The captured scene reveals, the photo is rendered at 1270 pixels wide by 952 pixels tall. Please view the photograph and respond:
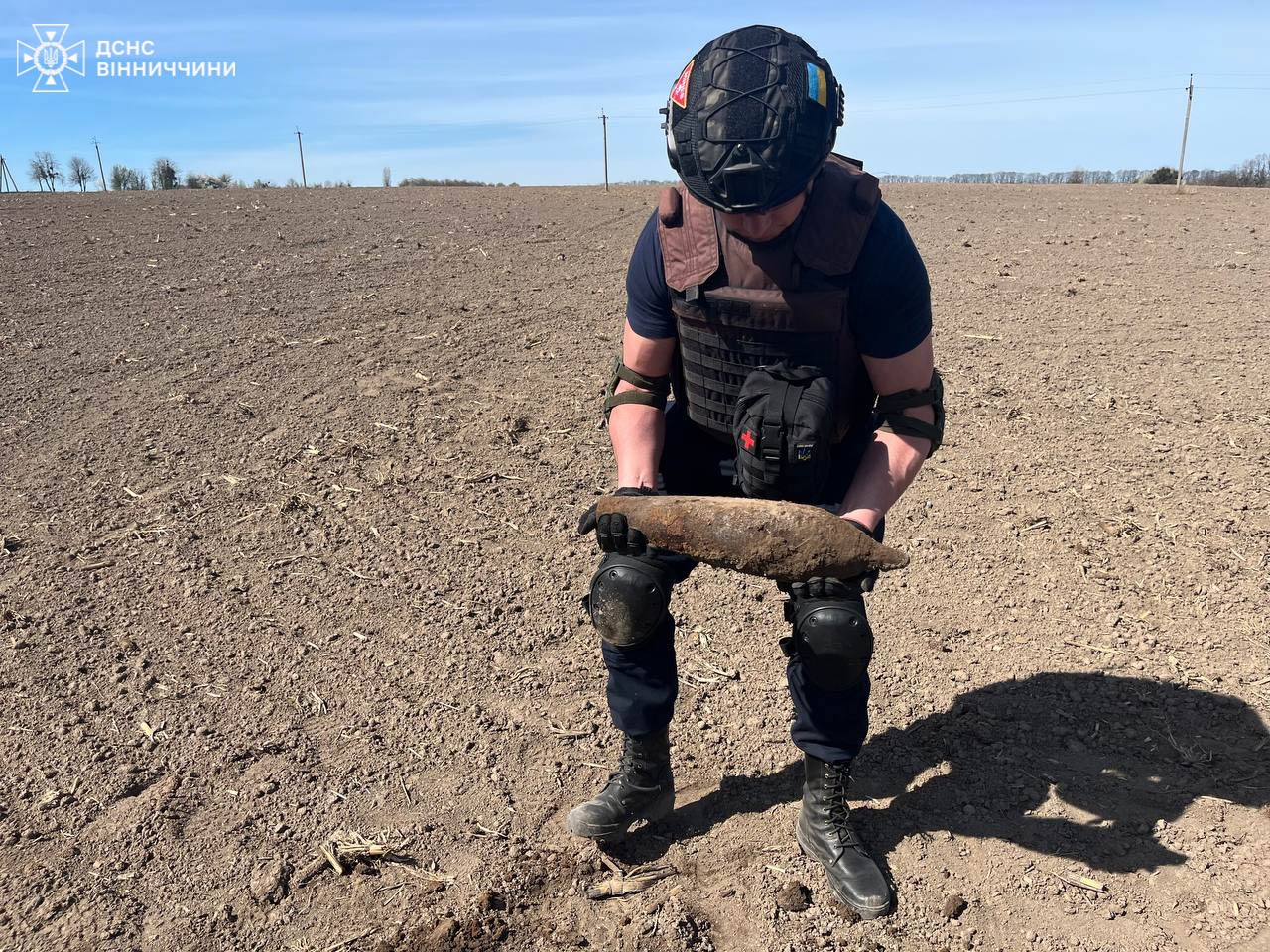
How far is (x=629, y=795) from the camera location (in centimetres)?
274

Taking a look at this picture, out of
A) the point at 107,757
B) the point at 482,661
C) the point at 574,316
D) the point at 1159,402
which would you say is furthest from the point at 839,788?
the point at 574,316

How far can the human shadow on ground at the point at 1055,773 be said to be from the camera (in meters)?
2.74

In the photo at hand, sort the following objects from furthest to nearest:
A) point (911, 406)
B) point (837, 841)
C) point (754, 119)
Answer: point (837, 841)
point (911, 406)
point (754, 119)

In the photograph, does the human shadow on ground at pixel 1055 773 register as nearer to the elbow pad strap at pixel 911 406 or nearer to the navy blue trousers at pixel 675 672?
the navy blue trousers at pixel 675 672

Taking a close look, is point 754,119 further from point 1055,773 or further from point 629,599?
point 1055,773

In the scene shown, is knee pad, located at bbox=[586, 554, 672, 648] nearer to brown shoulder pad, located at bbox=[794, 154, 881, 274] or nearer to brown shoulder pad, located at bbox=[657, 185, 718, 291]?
brown shoulder pad, located at bbox=[657, 185, 718, 291]

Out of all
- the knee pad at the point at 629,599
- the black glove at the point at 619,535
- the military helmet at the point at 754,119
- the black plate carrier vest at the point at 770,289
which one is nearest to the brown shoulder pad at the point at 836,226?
the black plate carrier vest at the point at 770,289

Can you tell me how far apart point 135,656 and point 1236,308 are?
818cm

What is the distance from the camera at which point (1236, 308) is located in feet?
24.6

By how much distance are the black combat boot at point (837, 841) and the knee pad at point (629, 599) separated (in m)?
0.64

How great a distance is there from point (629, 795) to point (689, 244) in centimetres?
161

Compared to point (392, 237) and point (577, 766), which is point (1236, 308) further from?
point (392, 237)

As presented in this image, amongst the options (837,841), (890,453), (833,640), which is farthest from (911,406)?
(837,841)

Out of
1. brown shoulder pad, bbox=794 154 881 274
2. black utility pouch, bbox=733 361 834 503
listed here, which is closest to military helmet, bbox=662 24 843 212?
brown shoulder pad, bbox=794 154 881 274
